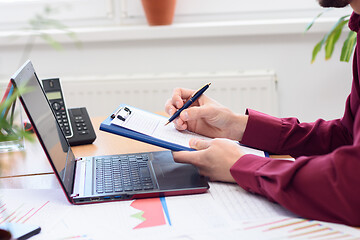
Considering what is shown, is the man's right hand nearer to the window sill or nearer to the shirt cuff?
the shirt cuff

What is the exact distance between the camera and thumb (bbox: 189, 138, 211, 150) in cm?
110

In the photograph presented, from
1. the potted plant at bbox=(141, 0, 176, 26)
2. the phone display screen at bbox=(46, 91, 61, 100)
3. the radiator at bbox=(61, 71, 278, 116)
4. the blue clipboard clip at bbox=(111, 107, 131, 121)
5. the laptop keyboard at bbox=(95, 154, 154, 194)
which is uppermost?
the potted plant at bbox=(141, 0, 176, 26)

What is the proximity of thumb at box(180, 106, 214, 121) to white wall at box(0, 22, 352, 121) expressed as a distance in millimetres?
1118

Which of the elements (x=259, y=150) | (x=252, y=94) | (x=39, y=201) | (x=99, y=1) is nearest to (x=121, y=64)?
(x=99, y=1)

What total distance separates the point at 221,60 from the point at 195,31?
0.66 feet

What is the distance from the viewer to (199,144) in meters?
1.11

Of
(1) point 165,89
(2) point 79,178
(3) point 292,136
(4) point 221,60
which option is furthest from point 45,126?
(4) point 221,60

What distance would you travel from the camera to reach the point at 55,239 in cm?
81

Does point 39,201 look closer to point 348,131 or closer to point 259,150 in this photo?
point 259,150

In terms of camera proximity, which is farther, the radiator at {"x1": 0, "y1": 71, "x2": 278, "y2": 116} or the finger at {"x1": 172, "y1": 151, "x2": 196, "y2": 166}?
the radiator at {"x1": 0, "y1": 71, "x2": 278, "y2": 116}

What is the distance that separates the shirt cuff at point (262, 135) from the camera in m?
1.24

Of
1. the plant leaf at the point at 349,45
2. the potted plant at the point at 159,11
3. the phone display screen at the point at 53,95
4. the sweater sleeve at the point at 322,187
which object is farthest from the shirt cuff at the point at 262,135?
the potted plant at the point at 159,11

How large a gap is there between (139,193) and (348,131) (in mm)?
630

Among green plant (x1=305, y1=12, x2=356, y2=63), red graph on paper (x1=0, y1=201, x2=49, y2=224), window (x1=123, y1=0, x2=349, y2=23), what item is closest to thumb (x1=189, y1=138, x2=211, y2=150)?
red graph on paper (x1=0, y1=201, x2=49, y2=224)
